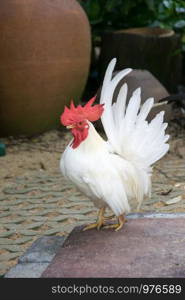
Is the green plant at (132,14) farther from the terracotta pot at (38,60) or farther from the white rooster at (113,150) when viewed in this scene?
the white rooster at (113,150)

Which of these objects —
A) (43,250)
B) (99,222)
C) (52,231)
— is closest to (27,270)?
(43,250)

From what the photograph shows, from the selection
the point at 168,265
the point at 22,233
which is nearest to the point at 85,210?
the point at 22,233

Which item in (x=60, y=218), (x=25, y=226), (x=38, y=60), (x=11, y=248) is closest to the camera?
(x=11, y=248)

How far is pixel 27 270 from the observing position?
3379mm

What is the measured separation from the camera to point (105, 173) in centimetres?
352

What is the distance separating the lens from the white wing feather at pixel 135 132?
363cm

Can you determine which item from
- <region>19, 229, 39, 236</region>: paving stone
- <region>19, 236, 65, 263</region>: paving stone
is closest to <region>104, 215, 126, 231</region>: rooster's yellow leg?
<region>19, 236, 65, 263</region>: paving stone

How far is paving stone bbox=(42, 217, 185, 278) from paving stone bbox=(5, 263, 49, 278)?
0.06 metres

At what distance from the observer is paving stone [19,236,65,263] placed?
3545 mm

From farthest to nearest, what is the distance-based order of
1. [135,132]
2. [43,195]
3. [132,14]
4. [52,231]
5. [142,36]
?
[132,14]
[142,36]
[43,195]
[52,231]
[135,132]

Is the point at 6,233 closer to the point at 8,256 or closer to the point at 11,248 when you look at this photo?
the point at 11,248

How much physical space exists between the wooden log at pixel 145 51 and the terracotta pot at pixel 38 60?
Answer: 1.20 m

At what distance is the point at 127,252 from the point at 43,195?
6.57 feet

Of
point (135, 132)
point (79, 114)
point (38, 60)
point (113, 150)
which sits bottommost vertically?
point (38, 60)
